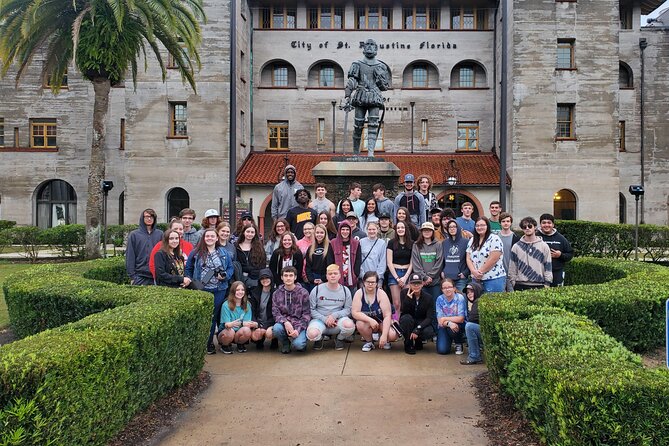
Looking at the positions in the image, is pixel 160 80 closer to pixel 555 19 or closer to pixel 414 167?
pixel 414 167

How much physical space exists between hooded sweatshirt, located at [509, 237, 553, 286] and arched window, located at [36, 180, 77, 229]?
29716 millimetres

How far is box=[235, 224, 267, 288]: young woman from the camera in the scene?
882cm

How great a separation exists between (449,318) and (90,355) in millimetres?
4995

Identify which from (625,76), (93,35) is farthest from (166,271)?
(625,76)

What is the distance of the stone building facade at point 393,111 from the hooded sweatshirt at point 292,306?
19.8 metres

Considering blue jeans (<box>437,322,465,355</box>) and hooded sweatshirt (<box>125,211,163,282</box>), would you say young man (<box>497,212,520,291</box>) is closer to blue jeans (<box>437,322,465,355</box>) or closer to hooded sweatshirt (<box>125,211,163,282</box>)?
blue jeans (<box>437,322,465,355</box>)

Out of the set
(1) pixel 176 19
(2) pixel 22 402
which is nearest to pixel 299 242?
(2) pixel 22 402

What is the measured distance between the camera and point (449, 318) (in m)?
7.98

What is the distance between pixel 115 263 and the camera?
39.8 feet

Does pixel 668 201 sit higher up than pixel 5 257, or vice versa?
pixel 668 201

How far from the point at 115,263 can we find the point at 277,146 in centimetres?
1968

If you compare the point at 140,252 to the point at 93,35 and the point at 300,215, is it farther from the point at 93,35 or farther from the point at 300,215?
the point at 93,35

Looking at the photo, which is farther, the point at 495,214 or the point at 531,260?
the point at 495,214

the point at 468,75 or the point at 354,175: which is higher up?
the point at 468,75
